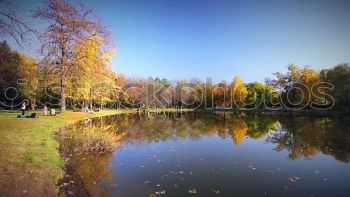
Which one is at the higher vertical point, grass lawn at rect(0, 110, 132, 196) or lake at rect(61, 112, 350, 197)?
grass lawn at rect(0, 110, 132, 196)

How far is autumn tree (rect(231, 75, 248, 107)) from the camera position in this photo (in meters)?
77.7

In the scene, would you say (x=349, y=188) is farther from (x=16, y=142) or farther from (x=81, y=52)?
(x=81, y=52)

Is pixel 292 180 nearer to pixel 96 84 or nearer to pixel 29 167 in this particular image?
pixel 29 167

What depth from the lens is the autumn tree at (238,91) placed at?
255ft

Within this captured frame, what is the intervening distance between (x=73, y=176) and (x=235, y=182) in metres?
6.83

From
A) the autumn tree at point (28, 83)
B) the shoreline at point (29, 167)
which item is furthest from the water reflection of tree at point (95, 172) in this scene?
the autumn tree at point (28, 83)

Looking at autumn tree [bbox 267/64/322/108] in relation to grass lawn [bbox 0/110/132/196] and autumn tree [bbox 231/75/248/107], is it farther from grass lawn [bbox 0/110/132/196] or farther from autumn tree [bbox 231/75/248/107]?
grass lawn [bbox 0/110/132/196]

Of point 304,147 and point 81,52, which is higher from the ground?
point 81,52

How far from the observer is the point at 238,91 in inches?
3063

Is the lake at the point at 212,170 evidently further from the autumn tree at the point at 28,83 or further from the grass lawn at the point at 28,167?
the autumn tree at the point at 28,83

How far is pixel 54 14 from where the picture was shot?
27516 millimetres

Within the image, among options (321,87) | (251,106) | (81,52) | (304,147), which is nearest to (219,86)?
(251,106)

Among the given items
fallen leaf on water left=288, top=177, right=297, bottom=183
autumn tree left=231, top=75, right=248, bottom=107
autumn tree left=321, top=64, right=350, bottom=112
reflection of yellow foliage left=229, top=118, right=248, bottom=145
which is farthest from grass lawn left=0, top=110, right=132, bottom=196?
autumn tree left=231, top=75, right=248, bottom=107

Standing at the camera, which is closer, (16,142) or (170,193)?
(170,193)
